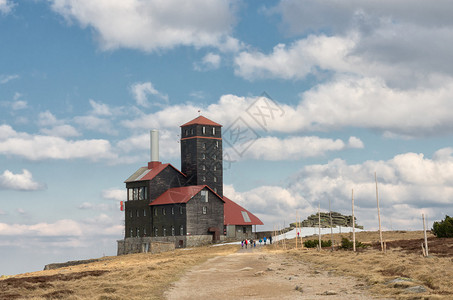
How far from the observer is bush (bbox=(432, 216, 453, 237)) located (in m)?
51.2

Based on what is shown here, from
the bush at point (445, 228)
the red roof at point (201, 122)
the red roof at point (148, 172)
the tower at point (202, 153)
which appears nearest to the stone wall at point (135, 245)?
the red roof at point (148, 172)

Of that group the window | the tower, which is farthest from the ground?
the tower

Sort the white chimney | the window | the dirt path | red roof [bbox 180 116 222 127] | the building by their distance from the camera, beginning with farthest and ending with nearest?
the white chimney, red roof [bbox 180 116 222 127], the window, the building, the dirt path

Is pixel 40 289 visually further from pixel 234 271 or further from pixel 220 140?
pixel 220 140

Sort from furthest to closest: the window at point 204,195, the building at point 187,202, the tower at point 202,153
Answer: the tower at point 202,153
the window at point 204,195
the building at point 187,202

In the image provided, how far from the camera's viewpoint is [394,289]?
19578 millimetres

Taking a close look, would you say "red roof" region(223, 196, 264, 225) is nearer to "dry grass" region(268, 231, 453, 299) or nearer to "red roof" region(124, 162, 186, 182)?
"red roof" region(124, 162, 186, 182)

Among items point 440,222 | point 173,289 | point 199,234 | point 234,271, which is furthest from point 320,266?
point 199,234

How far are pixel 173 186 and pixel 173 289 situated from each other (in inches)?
2588

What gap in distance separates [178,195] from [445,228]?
44.4 metres

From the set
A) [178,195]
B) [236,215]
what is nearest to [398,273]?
[178,195]

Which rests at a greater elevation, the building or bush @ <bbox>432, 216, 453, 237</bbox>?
the building

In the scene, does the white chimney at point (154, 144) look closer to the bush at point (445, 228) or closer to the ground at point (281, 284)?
the bush at point (445, 228)

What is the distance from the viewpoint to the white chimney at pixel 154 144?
92.2 meters
